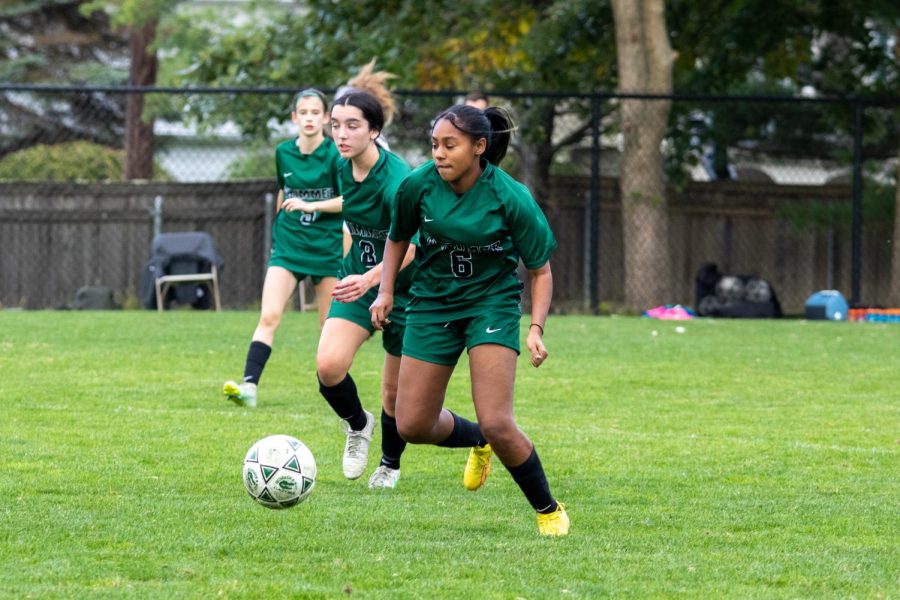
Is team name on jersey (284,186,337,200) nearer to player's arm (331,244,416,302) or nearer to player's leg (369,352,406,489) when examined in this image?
player's leg (369,352,406,489)

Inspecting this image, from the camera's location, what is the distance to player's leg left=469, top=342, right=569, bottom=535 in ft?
17.9

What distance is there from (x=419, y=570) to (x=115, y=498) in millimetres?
1822

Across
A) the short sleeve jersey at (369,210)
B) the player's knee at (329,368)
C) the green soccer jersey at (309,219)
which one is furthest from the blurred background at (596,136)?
the player's knee at (329,368)

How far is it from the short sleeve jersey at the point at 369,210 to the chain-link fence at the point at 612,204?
10.3m

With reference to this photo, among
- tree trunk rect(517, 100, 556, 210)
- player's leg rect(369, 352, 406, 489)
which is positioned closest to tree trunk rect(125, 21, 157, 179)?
tree trunk rect(517, 100, 556, 210)

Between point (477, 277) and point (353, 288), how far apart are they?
0.96 m

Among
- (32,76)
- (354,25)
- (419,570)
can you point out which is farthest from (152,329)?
(32,76)

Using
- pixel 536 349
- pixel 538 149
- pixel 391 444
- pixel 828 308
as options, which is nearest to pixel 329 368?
pixel 391 444

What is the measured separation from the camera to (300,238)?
943cm

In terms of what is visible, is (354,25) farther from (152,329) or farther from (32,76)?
(32,76)

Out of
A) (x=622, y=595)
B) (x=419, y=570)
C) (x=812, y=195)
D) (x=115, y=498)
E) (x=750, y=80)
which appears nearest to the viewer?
(x=622, y=595)

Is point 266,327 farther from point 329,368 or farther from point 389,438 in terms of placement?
point 389,438

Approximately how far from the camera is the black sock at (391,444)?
659cm

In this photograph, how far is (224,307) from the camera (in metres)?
19.6
